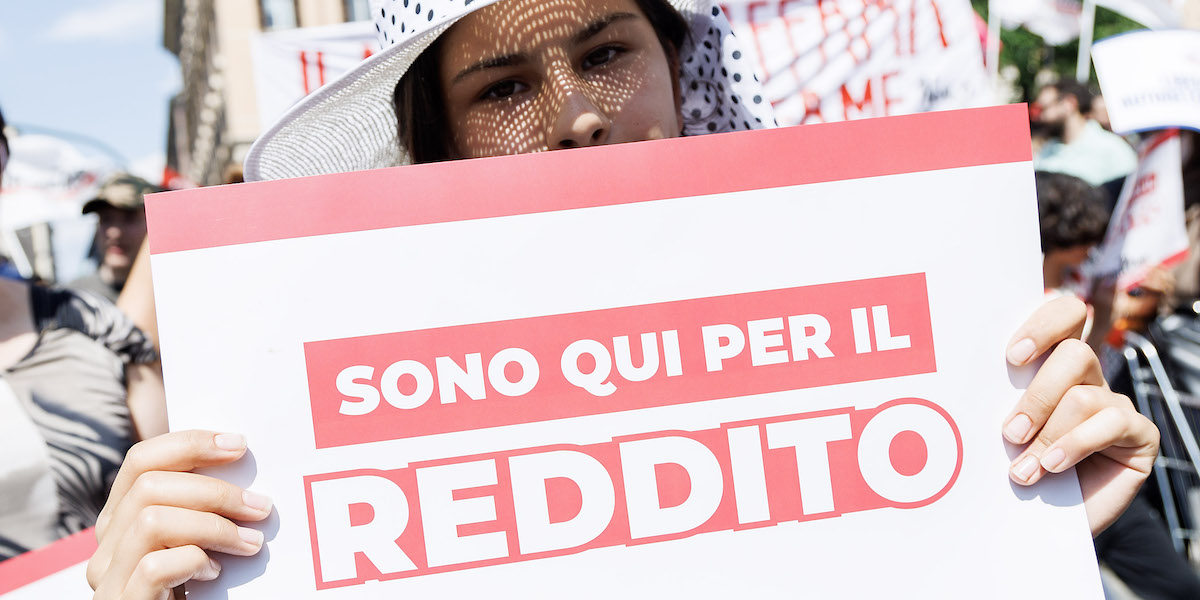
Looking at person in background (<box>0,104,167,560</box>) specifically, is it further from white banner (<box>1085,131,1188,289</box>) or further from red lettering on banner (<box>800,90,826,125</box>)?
white banner (<box>1085,131,1188,289</box>)

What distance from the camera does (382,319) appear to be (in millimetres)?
1160

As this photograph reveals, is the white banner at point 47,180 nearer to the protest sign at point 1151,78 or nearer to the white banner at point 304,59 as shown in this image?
the white banner at point 304,59

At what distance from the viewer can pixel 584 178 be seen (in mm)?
1193

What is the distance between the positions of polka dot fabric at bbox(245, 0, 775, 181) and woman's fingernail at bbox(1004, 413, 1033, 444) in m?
0.67

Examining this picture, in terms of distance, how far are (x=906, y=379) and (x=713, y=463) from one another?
11.2 inches

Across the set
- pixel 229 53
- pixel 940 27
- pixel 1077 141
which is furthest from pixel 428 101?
pixel 229 53

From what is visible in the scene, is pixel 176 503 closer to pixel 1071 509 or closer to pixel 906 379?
pixel 906 379

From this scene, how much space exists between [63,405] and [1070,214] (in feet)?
11.8

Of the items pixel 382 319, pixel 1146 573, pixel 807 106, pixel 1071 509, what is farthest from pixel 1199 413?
pixel 382 319

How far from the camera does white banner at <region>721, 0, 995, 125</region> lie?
344 centimetres

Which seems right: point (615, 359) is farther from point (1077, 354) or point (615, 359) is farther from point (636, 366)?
point (1077, 354)

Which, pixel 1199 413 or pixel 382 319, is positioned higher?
pixel 382 319

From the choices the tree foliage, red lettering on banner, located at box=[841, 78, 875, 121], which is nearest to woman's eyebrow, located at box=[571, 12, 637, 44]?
red lettering on banner, located at box=[841, 78, 875, 121]

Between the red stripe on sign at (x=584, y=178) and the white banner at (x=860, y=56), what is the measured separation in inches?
84.6
